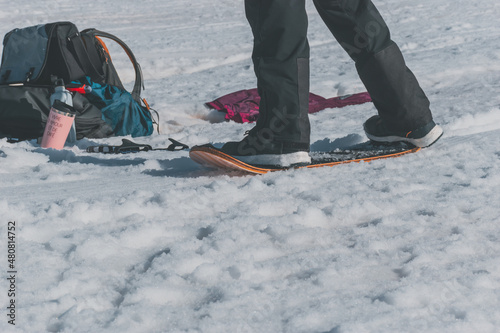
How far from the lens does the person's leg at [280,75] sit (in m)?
2.00

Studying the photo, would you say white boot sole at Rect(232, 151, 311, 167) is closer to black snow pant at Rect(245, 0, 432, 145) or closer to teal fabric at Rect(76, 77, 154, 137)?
black snow pant at Rect(245, 0, 432, 145)

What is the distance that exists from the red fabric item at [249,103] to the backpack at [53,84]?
2.08ft

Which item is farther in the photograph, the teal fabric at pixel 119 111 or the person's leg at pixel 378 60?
the teal fabric at pixel 119 111

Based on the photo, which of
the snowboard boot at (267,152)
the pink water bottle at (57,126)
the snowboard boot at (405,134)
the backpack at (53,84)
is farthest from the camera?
the backpack at (53,84)

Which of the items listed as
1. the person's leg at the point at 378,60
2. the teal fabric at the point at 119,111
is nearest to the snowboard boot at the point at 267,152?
the person's leg at the point at 378,60

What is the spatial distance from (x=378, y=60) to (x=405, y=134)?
35 cm

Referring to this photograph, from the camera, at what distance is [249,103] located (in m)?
3.95

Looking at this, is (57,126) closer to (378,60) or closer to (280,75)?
(280,75)

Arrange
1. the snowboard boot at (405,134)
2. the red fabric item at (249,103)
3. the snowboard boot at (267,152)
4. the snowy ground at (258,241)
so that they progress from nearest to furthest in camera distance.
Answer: the snowy ground at (258,241) → the snowboard boot at (267,152) → the snowboard boot at (405,134) → the red fabric item at (249,103)

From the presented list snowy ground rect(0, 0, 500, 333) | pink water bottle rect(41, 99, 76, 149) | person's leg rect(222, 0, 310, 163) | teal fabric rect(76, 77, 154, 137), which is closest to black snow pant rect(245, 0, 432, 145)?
person's leg rect(222, 0, 310, 163)

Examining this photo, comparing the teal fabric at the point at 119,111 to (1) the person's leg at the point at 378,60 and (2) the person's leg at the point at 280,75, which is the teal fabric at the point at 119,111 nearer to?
(2) the person's leg at the point at 280,75

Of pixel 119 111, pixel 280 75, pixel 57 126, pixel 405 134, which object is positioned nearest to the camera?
pixel 280 75

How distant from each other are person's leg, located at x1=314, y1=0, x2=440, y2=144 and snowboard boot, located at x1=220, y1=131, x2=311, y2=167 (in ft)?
1.39

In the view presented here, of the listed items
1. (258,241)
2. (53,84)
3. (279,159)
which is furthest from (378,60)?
(53,84)
